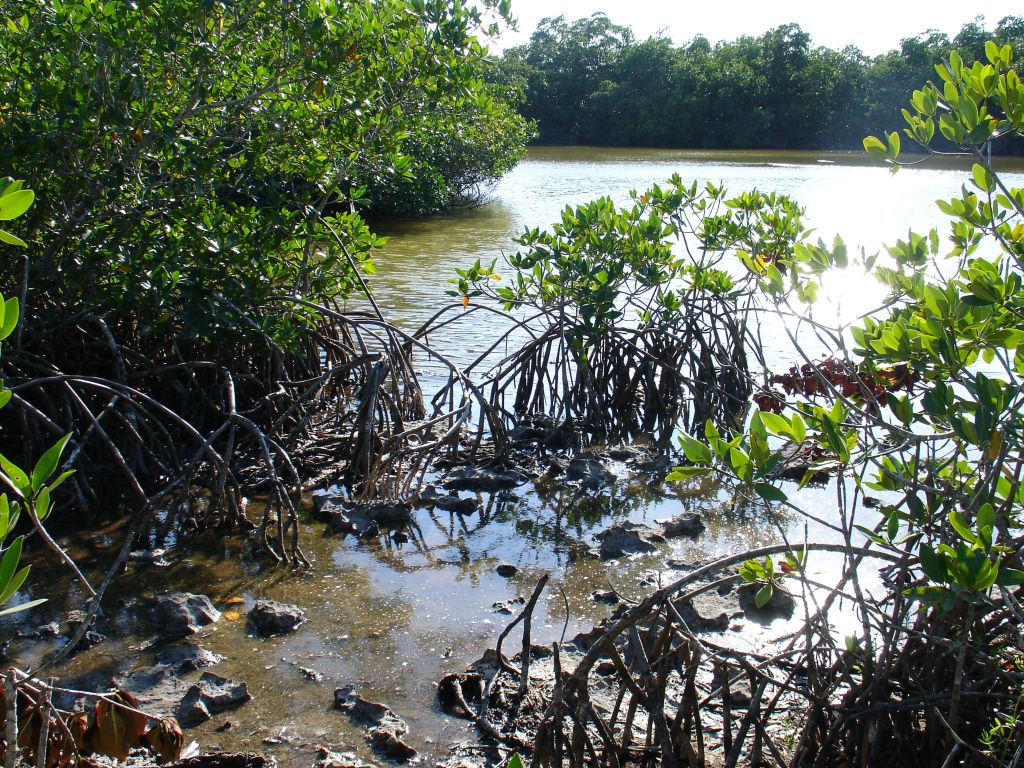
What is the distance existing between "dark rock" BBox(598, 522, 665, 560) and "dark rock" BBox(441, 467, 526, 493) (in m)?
0.74

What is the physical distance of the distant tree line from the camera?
157 ft

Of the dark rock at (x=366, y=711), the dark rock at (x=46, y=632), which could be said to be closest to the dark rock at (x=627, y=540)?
the dark rock at (x=366, y=711)

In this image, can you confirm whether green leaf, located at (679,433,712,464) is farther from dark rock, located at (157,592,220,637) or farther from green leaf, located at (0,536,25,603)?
dark rock, located at (157,592,220,637)

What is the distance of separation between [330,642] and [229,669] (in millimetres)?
320

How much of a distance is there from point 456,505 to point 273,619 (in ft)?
4.31

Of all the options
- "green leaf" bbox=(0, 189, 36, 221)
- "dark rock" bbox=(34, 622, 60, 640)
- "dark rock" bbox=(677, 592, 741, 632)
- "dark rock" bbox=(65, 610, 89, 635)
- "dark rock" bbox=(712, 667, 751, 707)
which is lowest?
"dark rock" bbox=(65, 610, 89, 635)

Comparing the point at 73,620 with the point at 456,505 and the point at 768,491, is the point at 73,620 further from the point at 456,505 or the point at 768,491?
the point at 768,491

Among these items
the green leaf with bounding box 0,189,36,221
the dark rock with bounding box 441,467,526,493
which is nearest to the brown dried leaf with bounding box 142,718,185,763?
the green leaf with bounding box 0,189,36,221

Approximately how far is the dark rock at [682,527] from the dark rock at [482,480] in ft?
2.70

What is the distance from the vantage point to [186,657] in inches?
113

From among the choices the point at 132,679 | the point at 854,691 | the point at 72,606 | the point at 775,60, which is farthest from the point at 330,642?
the point at 775,60

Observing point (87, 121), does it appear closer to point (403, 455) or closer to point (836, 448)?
point (403, 455)

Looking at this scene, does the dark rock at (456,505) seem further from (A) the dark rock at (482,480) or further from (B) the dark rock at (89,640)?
(B) the dark rock at (89,640)

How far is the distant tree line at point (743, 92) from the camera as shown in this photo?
47938mm
